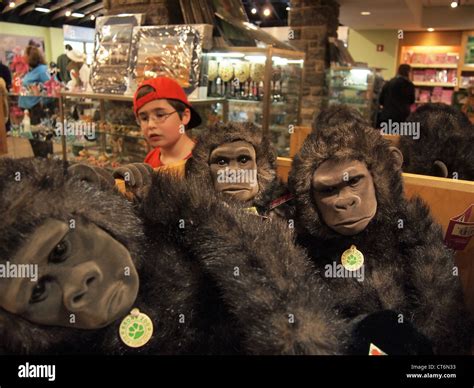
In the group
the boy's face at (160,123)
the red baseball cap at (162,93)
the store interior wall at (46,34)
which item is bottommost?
the boy's face at (160,123)

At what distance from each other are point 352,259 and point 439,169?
0.74m

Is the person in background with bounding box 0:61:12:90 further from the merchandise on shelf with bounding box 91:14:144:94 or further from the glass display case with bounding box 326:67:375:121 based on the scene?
the glass display case with bounding box 326:67:375:121

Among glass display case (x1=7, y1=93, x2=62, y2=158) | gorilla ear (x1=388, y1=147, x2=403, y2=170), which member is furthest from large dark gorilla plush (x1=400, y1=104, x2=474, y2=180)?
glass display case (x1=7, y1=93, x2=62, y2=158)

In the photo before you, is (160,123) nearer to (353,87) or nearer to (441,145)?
(441,145)

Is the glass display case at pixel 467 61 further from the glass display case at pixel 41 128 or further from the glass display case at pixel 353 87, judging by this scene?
the glass display case at pixel 41 128

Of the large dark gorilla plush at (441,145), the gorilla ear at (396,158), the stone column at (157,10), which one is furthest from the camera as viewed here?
the stone column at (157,10)

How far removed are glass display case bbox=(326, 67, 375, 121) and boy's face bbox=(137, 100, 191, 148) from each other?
3.48m

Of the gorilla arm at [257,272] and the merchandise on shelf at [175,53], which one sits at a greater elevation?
the merchandise on shelf at [175,53]

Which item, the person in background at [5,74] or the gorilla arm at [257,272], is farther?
the person in background at [5,74]

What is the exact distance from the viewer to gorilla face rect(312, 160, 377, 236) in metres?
1.07

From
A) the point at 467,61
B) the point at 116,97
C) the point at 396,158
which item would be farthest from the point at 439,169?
the point at 467,61

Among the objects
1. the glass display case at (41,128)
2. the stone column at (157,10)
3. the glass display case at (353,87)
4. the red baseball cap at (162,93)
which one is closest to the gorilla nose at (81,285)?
the red baseball cap at (162,93)

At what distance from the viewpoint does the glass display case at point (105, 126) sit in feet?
10.2

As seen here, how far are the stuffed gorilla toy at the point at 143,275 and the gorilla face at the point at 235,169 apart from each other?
0.68ft
